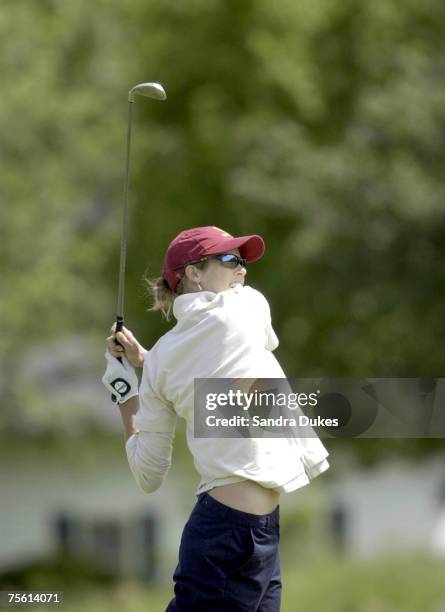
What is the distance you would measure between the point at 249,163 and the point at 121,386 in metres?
12.3

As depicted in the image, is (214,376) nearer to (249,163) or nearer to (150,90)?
(150,90)

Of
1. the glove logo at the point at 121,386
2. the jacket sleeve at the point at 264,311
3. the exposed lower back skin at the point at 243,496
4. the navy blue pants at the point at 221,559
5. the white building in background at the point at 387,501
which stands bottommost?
the white building in background at the point at 387,501

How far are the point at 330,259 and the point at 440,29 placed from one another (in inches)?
134

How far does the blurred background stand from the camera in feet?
44.5

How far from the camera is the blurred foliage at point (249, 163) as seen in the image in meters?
13.6

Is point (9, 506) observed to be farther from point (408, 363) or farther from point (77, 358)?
point (408, 363)

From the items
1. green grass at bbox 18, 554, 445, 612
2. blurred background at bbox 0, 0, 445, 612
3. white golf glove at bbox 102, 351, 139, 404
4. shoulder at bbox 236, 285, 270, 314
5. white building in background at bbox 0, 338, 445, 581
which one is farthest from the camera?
white building in background at bbox 0, 338, 445, 581

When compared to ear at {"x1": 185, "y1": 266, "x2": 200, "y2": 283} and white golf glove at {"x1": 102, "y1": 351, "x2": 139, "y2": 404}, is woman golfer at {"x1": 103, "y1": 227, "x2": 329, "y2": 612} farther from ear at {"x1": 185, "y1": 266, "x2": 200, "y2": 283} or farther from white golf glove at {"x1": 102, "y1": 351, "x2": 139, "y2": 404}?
white golf glove at {"x1": 102, "y1": 351, "x2": 139, "y2": 404}

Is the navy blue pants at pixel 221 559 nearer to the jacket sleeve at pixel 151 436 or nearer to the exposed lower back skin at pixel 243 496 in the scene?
the exposed lower back skin at pixel 243 496

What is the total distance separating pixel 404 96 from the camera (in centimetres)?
1317

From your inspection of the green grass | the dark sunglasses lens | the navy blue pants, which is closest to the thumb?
the dark sunglasses lens

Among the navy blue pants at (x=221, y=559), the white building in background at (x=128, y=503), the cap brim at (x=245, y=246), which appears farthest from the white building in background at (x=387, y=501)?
the navy blue pants at (x=221, y=559)

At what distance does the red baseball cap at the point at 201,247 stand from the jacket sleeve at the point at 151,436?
0.26m

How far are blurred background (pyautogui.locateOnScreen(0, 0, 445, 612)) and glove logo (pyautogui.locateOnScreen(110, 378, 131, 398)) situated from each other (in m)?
8.88
